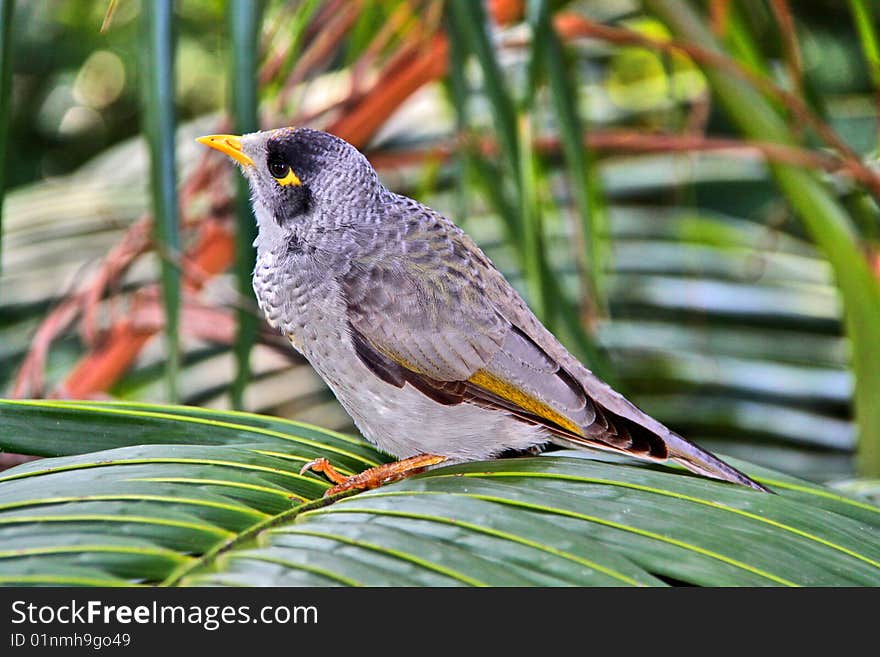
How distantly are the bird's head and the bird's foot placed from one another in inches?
14.9

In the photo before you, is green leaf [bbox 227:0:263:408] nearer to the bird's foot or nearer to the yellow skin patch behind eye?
the yellow skin patch behind eye

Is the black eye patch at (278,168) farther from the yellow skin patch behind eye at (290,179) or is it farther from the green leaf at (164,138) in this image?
the green leaf at (164,138)

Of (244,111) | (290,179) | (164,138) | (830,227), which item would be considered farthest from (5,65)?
(830,227)

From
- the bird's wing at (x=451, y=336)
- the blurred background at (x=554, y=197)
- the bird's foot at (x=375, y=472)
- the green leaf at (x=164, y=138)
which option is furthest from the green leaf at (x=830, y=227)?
the green leaf at (x=164, y=138)

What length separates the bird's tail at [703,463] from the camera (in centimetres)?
132

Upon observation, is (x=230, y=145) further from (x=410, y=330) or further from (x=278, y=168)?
(x=410, y=330)

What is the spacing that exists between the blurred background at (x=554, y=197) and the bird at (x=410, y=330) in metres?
0.11

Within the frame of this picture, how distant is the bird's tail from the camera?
1.32 meters

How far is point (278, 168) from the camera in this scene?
159 cm

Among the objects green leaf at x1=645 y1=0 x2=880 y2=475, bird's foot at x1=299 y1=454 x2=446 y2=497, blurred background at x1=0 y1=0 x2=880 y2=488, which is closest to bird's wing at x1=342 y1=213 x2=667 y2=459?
bird's foot at x1=299 y1=454 x2=446 y2=497

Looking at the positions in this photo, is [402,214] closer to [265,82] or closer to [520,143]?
[520,143]

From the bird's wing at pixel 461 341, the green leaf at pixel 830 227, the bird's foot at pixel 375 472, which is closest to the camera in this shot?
the bird's foot at pixel 375 472

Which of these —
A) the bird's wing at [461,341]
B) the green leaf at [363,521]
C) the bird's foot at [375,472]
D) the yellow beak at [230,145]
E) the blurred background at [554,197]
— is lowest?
the green leaf at [363,521]
